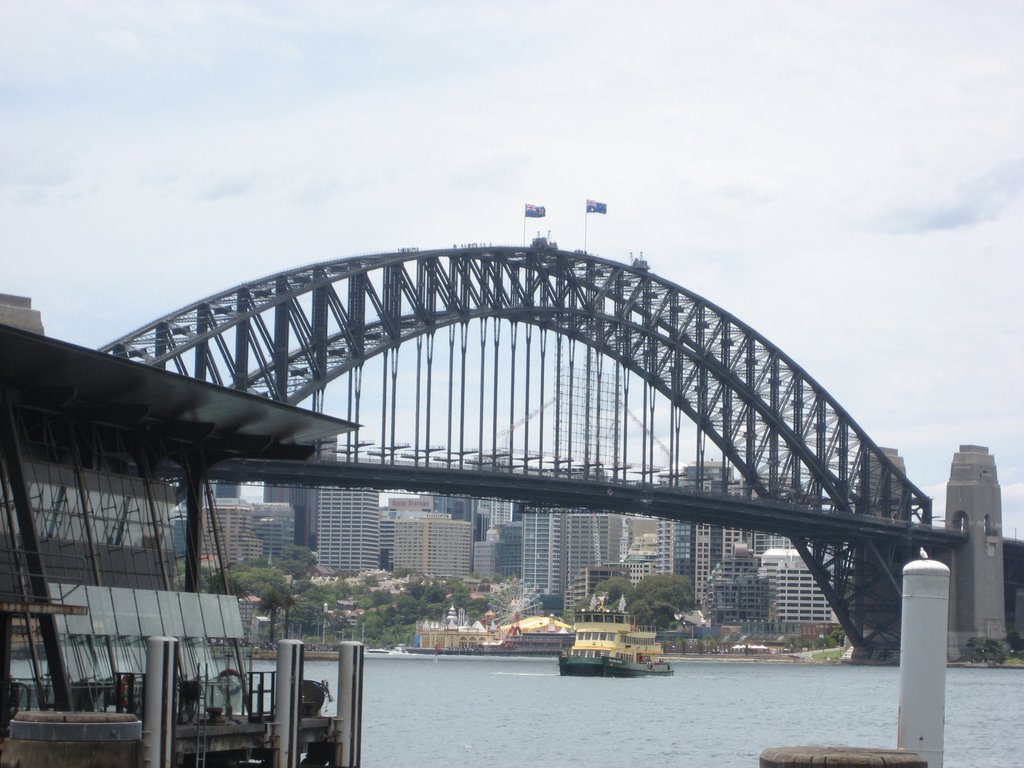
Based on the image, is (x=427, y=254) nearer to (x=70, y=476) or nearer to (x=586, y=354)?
(x=586, y=354)

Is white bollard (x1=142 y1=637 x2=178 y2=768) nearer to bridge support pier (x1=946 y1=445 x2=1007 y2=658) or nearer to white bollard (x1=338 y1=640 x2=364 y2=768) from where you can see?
white bollard (x1=338 y1=640 x2=364 y2=768)

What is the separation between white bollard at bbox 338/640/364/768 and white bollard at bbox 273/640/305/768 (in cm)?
213

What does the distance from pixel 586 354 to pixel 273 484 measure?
2838 cm

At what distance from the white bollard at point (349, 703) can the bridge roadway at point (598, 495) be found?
152ft

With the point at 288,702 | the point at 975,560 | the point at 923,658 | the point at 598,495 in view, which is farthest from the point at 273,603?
the point at 923,658

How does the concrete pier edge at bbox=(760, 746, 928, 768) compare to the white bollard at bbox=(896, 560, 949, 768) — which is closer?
the concrete pier edge at bbox=(760, 746, 928, 768)

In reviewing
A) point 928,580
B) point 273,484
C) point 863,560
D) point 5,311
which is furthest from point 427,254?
point 928,580

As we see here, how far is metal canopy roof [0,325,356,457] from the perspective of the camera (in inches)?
931

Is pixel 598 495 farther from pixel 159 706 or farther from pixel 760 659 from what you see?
pixel 760 659

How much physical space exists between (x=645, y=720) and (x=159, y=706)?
137 feet

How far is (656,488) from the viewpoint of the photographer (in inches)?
4186

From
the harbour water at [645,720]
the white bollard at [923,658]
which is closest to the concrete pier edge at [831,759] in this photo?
the white bollard at [923,658]

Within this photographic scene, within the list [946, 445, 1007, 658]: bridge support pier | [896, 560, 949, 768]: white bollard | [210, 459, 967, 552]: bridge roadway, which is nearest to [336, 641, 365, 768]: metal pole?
[896, 560, 949, 768]: white bollard

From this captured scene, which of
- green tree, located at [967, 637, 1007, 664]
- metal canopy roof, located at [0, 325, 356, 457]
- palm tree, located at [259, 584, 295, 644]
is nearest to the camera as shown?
metal canopy roof, located at [0, 325, 356, 457]
